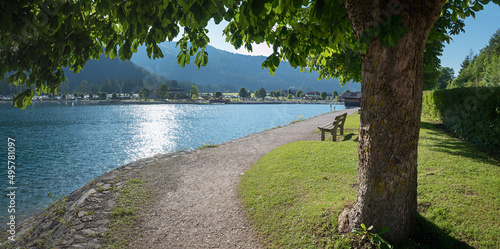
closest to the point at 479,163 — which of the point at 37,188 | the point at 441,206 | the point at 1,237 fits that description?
the point at 441,206

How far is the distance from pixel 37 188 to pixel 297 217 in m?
9.96

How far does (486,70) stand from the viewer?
65750 millimetres

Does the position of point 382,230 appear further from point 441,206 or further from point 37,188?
point 37,188

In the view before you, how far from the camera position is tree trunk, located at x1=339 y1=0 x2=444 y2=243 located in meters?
3.36

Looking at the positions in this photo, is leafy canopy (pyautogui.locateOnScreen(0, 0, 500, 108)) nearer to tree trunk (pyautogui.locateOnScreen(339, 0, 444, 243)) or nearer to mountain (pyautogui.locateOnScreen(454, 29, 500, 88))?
tree trunk (pyautogui.locateOnScreen(339, 0, 444, 243))

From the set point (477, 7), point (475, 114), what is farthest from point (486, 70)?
point (477, 7)

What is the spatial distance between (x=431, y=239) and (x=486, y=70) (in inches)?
3336

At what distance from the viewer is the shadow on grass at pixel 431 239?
12.6ft

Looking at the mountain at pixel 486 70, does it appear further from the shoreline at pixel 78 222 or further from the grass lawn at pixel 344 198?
the shoreline at pixel 78 222

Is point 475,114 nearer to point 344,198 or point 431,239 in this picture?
point 344,198

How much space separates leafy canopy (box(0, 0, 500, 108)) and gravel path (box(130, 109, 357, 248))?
301 centimetres

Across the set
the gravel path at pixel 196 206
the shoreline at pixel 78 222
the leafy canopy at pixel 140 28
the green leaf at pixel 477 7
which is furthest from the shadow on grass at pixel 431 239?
the shoreline at pixel 78 222

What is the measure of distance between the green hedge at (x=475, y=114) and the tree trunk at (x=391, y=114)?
8.59 metres

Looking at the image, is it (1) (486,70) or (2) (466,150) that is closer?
(2) (466,150)
